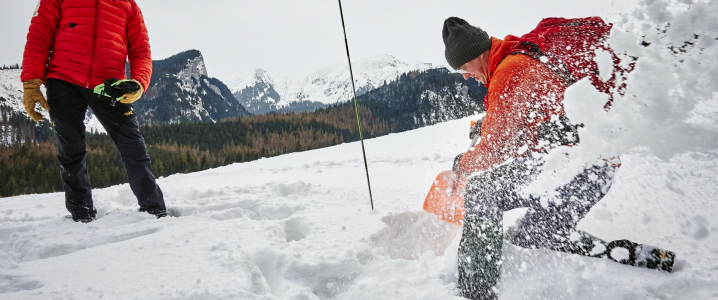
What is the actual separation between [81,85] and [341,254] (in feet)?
7.26

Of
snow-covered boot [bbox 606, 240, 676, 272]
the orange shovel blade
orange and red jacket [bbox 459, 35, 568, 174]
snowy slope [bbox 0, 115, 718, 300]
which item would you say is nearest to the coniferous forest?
snowy slope [bbox 0, 115, 718, 300]

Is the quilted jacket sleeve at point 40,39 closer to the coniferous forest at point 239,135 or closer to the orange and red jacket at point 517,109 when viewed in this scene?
the orange and red jacket at point 517,109

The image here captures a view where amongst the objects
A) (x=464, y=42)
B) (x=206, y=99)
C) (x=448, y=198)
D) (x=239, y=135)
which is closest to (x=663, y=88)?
(x=464, y=42)

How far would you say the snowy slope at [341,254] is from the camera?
1.25 meters

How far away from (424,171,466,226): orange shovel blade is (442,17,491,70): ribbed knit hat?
26.6 inches

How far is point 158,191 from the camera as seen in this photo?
250 centimetres

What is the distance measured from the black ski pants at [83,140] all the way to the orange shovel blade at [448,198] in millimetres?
2111

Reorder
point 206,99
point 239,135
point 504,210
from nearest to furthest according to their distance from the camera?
point 504,210 < point 239,135 < point 206,99

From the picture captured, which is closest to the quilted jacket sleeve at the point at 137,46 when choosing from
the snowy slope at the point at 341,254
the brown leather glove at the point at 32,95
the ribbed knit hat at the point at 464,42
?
the brown leather glove at the point at 32,95

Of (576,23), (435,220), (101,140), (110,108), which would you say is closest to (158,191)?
(110,108)

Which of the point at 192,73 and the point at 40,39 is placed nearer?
the point at 40,39

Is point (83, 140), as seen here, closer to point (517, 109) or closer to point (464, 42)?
point (464, 42)

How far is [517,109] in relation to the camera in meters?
1.41

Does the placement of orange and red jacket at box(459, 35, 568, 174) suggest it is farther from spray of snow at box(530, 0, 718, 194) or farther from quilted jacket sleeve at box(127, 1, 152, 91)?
quilted jacket sleeve at box(127, 1, 152, 91)
